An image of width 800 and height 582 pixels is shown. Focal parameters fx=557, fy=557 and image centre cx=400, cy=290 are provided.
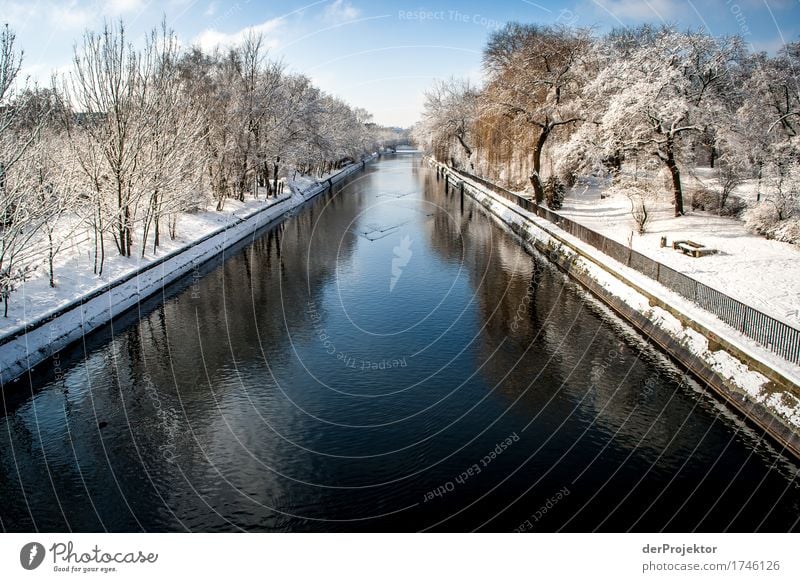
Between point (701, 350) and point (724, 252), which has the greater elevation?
point (724, 252)

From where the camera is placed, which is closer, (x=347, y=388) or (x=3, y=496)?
(x=3, y=496)

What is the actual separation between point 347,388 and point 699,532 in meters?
10.7

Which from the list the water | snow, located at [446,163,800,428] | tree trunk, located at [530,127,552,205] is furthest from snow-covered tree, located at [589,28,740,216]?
the water

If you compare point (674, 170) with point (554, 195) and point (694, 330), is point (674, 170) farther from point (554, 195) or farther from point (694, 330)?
point (694, 330)

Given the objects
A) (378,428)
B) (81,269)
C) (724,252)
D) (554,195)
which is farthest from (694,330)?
(554,195)

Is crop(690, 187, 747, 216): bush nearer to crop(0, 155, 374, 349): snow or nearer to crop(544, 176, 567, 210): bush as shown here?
crop(544, 176, 567, 210): bush

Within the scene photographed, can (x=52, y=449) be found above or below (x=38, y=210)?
below

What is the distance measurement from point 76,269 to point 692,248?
3224cm

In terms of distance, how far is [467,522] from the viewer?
12.0 metres

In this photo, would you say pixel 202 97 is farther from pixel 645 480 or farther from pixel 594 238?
pixel 645 480

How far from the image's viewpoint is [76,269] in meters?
28.6

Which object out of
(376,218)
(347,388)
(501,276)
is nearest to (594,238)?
(501,276)

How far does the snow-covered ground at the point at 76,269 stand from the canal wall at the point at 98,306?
0.35 meters

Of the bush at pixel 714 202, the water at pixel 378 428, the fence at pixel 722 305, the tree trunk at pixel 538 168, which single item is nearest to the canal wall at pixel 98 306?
the water at pixel 378 428
